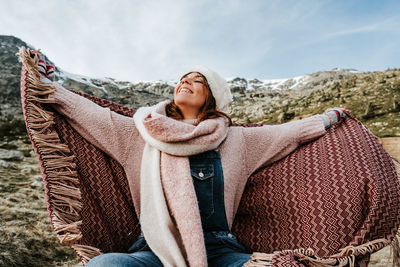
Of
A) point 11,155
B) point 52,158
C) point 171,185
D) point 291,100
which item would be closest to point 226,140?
point 171,185

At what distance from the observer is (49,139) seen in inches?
65.1

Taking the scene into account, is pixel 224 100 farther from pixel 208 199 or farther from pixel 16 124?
pixel 16 124

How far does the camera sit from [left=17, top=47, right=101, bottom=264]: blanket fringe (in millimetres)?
1496

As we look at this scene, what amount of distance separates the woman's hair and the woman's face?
34 millimetres

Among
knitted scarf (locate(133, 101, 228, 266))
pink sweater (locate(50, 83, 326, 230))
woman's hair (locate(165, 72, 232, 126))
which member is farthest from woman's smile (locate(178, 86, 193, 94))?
pink sweater (locate(50, 83, 326, 230))

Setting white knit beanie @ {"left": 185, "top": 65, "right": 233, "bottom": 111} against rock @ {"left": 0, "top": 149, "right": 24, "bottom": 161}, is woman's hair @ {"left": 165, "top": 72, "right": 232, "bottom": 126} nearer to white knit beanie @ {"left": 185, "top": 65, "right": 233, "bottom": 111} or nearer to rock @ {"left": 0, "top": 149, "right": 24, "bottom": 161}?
white knit beanie @ {"left": 185, "top": 65, "right": 233, "bottom": 111}

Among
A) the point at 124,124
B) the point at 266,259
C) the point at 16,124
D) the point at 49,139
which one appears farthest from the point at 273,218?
the point at 16,124

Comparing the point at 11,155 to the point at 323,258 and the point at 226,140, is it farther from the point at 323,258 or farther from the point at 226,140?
the point at 323,258

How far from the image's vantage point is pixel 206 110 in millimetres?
2180

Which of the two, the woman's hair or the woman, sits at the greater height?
the woman's hair

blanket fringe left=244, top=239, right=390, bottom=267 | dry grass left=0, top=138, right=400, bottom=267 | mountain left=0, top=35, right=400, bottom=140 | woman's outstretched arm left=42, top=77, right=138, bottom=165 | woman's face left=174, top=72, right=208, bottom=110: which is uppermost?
mountain left=0, top=35, right=400, bottom=140

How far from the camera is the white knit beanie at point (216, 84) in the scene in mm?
2221

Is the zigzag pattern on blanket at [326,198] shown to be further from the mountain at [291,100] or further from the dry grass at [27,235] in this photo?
the dry grass at [27,235]

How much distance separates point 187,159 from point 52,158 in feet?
2.66
